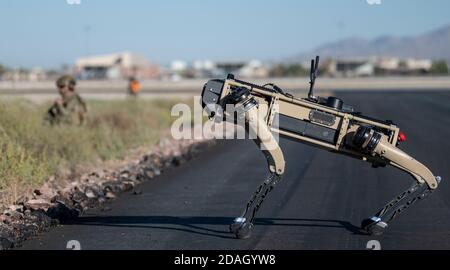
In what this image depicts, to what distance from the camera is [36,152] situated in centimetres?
1445

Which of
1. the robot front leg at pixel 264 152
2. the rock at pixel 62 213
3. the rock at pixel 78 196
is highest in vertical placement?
the robot front leg at pixel 264 152

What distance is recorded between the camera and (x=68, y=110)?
1973cm

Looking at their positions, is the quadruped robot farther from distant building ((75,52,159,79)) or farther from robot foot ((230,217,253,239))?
distant building ((75,52,159,79))

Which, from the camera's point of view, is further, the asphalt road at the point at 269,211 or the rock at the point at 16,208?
the rock at the point at 16,208

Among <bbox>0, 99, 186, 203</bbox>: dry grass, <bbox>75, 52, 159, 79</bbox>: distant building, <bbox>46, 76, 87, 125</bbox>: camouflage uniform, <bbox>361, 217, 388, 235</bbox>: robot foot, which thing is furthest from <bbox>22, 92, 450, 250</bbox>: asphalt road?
<bbox>75, 52, 159, 79</bbox>: distant building

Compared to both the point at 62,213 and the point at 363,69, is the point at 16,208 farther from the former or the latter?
the point at 363,69

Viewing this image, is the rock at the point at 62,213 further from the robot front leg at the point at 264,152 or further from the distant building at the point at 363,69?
the distant building at the point at 363,69

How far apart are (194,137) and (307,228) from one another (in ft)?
42.8

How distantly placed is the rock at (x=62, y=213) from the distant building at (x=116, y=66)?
347 ft

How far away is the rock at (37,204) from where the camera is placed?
33.2 ft

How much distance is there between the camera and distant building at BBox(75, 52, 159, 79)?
11919 centimetres

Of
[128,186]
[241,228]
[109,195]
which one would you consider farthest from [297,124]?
[128,186]

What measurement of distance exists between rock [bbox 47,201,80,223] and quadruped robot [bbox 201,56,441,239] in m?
2.55

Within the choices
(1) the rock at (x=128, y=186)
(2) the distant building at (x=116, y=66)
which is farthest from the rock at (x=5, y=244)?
(2) the distant building at (x=116, y=66)
